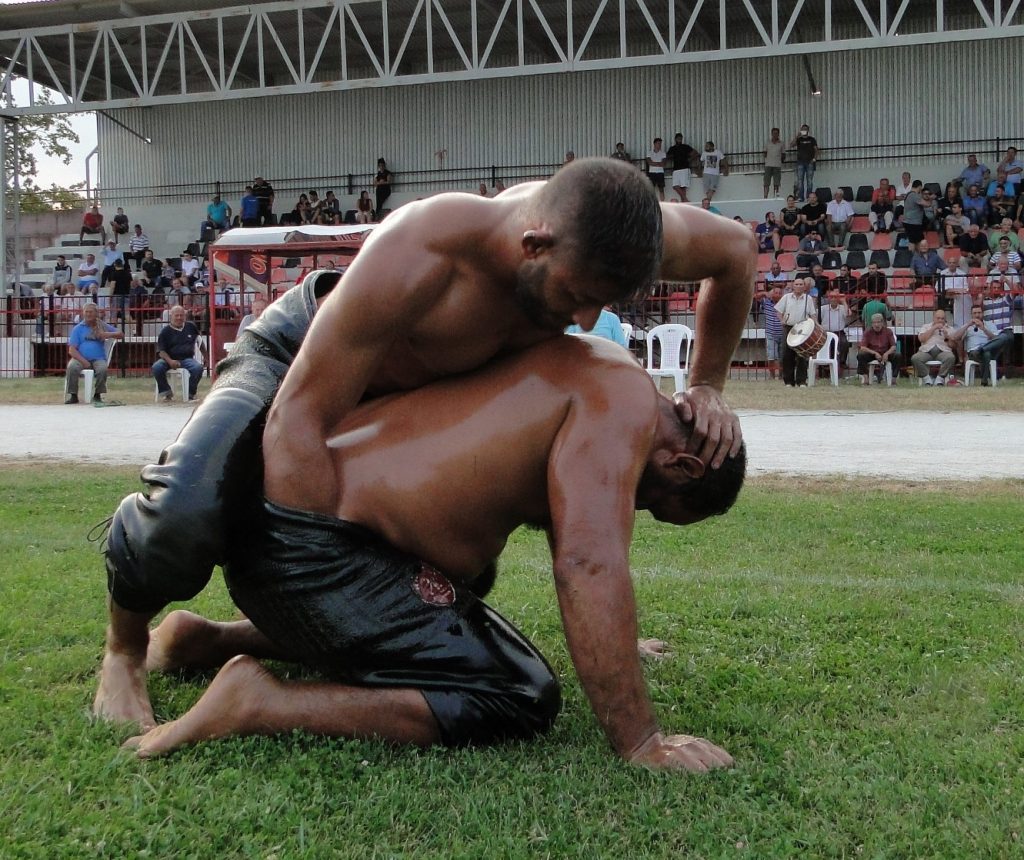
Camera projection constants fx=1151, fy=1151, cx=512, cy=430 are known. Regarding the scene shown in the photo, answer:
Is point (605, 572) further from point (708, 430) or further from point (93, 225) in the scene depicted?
point (93, 225)

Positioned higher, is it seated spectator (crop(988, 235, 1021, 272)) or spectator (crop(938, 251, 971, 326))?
seated spectator (crop(988, 235, 1021, 272))

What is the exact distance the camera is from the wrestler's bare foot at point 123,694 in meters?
2.99

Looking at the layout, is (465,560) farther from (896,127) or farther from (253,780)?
(896,127)

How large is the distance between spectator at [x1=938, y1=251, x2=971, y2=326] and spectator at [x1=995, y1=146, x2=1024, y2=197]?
3096 mm

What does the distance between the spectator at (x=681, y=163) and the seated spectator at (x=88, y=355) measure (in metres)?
12.9

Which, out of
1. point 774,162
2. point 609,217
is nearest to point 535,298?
point 609,217

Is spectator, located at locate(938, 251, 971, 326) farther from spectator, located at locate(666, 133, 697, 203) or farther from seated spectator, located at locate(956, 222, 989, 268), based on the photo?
spectator, located at locate(666, 133, 697, 203)

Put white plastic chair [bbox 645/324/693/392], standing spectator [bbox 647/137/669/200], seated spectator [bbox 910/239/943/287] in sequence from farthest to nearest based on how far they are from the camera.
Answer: standing spectator [bbox 647/137/669/200] → seated spectator [bbox 910/239/943/287] → white plastic chair [bbox 645/324/693/392]

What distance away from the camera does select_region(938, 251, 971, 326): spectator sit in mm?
17844

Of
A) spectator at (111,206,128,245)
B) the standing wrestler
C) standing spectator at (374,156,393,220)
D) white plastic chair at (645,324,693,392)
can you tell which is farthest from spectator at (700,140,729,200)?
the standing wrestler

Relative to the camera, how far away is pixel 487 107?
91.2 feet

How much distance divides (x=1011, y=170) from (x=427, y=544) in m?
21.7

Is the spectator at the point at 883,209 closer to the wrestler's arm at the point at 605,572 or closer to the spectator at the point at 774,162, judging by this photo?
the spectator at the point at 774,162

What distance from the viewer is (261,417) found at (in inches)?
116
